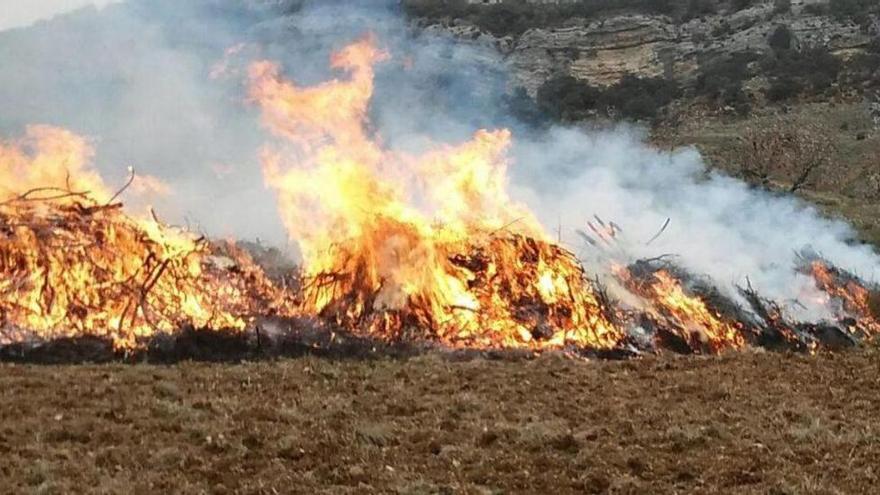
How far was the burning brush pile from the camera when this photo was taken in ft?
41.3

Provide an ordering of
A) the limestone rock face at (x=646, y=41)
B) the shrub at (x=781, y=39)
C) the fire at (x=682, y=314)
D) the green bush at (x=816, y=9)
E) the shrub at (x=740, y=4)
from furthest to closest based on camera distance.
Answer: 1. the shrub at (x=740, y=4)
2. the green bush at (x=816, y=9)
3. the limestone rock face at (x=646, y=41)
4. the shrub at (x=781, y=39)
5. the fire at (x=682, y=314)

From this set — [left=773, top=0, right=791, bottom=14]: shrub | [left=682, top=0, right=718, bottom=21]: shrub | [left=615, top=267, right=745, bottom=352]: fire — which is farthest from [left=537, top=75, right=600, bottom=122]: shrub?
[left=615, top=267, right=745, bottom=352]: fire

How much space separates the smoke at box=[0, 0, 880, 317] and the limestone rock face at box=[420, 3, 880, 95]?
33059 millimetres

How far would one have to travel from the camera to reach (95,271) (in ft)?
42.3

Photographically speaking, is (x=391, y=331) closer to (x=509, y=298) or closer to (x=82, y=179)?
(x=509, y=298)

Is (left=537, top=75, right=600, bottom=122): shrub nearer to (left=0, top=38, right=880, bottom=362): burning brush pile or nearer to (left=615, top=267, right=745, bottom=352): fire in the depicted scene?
(left=0, top=38, right=880, bottom=362): burning brush pile

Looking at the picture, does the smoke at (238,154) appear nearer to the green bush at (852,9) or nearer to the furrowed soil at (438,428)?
the furrowed soil at (438,428)

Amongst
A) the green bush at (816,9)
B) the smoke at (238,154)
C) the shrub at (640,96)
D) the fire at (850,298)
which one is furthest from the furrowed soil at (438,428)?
the green bush at (816,9)

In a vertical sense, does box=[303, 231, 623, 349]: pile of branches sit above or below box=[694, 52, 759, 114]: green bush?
below

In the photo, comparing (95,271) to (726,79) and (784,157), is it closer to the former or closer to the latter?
(784,157)

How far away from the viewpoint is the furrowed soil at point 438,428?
25.2ft

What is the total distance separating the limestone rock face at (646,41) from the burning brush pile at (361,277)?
3902 cm

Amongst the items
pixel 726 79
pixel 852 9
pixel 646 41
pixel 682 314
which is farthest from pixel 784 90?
pixel 682 314

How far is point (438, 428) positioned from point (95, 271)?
629 centimetres
